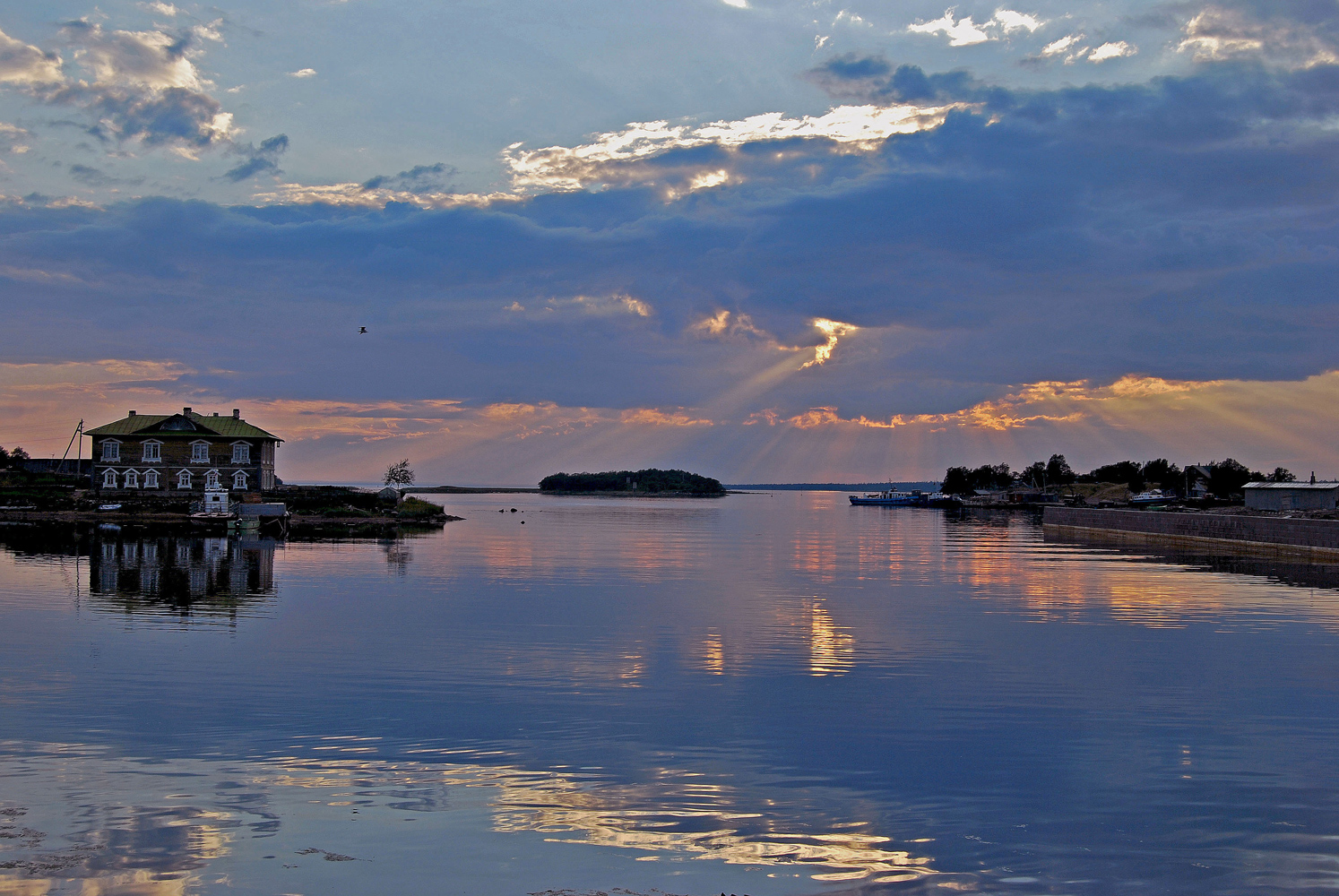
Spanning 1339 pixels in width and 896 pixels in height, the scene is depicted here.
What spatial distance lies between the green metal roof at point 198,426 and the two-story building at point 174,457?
0.09 m

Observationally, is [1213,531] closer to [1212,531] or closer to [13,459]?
[1212,531]

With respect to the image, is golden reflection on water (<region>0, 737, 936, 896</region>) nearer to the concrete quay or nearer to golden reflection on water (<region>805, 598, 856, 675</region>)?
golden reflection on water (<region>805, 598, 856, 675</region>)

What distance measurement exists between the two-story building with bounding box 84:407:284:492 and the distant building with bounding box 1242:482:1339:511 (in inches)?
3867

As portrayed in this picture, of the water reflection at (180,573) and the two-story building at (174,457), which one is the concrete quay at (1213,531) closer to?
the water reflection at (180,573)

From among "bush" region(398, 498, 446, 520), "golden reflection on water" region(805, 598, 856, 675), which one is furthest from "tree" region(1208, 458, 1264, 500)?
"golden reflection on water" region(805, 598, 856, 675)

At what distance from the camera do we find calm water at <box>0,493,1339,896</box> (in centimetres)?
1025

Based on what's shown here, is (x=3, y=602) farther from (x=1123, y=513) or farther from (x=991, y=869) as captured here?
(x=1123, y=513)

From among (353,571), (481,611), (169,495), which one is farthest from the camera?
(169,495)

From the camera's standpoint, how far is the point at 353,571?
4722 cm

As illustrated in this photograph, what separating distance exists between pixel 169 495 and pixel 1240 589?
9062 cm

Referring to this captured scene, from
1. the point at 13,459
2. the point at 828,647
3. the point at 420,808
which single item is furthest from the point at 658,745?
the point at 13,459

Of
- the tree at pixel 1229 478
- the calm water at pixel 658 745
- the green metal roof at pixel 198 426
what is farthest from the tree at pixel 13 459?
the tree at pixel 1229 478

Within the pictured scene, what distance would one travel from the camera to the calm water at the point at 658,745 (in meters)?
10.2

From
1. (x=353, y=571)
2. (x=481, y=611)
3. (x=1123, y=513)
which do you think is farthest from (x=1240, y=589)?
(x=1123, y=513)
